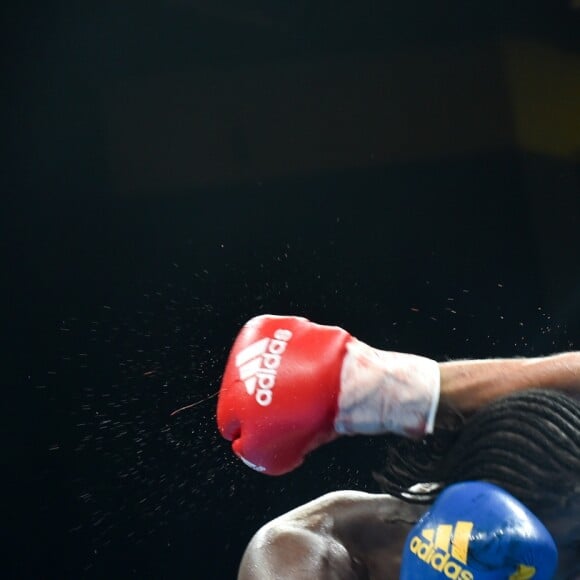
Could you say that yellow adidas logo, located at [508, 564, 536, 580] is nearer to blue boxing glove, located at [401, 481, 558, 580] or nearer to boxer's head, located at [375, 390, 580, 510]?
blue boxing glove, located at [401, 481, 558, 580]

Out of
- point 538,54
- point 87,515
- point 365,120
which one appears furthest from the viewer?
point 538,54

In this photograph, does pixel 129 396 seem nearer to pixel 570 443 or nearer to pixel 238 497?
pixel 238 497

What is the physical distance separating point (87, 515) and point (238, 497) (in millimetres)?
408

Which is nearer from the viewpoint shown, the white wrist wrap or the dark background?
the white wrist wrap

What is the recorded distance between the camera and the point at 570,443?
1283 millimetres

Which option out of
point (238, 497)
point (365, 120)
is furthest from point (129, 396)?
point (365, 120)

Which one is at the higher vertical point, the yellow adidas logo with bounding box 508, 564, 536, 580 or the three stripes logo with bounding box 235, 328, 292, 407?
the three stripes logo with bounding box 235, 328, 292, 407

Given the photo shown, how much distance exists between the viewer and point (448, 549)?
121cm

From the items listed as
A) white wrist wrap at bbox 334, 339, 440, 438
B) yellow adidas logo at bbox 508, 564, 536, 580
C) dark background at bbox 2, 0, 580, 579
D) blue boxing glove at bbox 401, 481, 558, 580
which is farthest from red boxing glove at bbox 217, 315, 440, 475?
dark background at bbox 2, 0, 580, 579

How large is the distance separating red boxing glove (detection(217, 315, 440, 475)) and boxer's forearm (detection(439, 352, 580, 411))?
5 cm

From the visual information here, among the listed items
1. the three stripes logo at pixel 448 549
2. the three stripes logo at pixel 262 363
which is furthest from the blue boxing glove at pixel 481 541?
the three stripes logo at pixel 262 363

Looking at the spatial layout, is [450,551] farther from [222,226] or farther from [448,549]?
[222,226]

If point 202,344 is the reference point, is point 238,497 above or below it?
below

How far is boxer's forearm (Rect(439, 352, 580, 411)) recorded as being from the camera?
1363 mm
